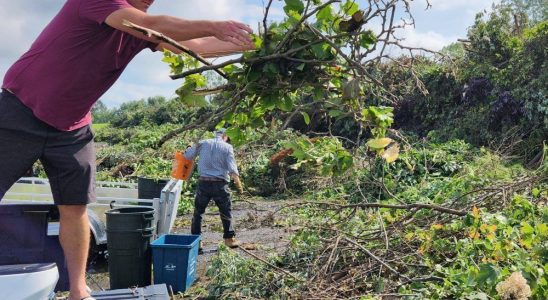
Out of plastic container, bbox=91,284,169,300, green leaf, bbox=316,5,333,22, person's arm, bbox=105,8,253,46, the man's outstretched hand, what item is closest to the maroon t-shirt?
person's arm, bbox=105,8,253,46

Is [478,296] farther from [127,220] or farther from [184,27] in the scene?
[127,220]

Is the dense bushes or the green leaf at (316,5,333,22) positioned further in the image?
the dense bushes

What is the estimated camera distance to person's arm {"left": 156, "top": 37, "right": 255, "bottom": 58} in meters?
2.63

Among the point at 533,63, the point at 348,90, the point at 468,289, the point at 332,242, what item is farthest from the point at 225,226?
the point at 533,63

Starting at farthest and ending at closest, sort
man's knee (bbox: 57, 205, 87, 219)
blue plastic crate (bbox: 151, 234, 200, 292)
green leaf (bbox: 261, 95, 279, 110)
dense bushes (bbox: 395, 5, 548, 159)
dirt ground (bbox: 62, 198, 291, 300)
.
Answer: dense bushes (bbox: 395, 5, 548, 159)
dirt ground (bbox: 62, 198, 291, 300)
blue plastic crate (bbox: 151, 234, 200, 292)
man's knee (bbox: 57, 205, 87, 219)
green leaf (bbox: 261, 95, 279, 110)

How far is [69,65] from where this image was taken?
2.85 m

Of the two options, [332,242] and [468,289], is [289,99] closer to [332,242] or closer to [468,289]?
[468,289]

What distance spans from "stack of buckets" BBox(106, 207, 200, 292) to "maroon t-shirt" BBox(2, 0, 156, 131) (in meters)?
2.66

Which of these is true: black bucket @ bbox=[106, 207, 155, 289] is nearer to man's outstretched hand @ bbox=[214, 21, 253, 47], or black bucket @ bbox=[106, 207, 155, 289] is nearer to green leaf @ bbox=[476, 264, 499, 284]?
man's outstretched hand @ bbox=[214, 21, 253, 47]

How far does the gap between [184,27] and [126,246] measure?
3.60 meters

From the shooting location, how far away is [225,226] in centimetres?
769

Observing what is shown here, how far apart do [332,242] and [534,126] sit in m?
10.9

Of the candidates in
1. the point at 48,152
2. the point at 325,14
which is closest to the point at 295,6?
the point at 325,14

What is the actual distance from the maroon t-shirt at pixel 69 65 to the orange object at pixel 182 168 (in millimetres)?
3400
